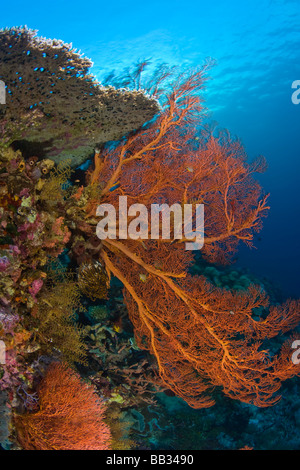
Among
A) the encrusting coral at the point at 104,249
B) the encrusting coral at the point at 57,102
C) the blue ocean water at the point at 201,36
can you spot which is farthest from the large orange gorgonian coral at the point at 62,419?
the blue ocean water at the point at 201,36

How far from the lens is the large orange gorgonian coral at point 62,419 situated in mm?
2863

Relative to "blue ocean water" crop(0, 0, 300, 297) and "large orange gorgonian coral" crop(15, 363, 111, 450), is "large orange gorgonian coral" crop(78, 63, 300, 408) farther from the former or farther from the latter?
"blue ocean water" crop(0, 0, 300, 297)

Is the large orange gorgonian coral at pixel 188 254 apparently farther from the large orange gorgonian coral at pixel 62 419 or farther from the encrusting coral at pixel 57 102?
the large orange gorgonian coral at pixel 62 419

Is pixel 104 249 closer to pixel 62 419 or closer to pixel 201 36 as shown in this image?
pixel 62 419

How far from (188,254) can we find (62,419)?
11.6ft

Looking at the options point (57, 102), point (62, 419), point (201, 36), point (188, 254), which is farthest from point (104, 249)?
point (201, 36)

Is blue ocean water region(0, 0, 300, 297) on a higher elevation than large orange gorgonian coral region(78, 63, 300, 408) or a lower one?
higher

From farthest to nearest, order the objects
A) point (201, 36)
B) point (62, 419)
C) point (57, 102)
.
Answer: point (201, 36), point (57, 102), point (62, 419)

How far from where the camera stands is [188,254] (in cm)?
543

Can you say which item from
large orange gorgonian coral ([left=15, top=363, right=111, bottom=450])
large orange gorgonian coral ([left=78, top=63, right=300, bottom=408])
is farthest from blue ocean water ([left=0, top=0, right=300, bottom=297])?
large orange gorgonian coral ([left=15, top=363, right=111, bottom=450])

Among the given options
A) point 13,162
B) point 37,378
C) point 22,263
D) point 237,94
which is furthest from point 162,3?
point 37,378

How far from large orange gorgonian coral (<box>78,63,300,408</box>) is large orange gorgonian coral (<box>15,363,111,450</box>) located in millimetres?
1909

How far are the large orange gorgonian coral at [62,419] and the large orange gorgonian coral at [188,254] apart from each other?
6.26 ft

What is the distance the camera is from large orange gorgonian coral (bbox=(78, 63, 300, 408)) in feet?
15.3
